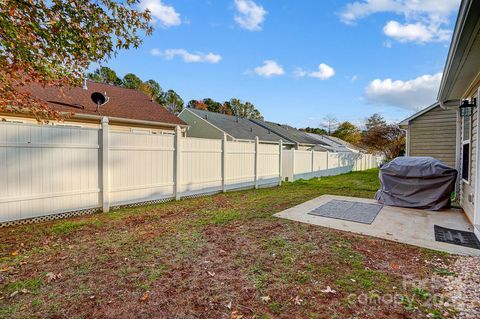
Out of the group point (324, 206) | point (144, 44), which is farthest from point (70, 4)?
point (324, 206)

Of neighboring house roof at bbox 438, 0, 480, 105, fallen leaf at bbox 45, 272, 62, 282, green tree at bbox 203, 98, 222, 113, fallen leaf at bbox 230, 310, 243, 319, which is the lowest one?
fallen leaf at bbox 45, 272, 62, 282

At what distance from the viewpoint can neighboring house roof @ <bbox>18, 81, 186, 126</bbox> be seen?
10237 mm

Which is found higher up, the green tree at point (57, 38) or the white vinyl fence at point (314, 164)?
the green tree at point (57, 38)

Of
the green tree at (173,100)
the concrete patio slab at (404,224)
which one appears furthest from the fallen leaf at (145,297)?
the green tree at (173,100)

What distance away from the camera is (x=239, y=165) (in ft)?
30.8

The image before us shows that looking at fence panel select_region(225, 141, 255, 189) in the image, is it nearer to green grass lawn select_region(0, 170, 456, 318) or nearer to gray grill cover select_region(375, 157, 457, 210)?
green grass lawn select_region(0, 170, 456, 318)

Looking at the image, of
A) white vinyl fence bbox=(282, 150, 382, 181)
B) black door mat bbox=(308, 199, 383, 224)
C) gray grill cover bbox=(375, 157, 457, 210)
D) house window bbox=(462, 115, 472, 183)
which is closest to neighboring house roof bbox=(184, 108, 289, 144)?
white vinyl fence bbox=(282, 150, 382, 181)

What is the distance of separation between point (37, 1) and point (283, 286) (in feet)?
19.0

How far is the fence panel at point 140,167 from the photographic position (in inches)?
231

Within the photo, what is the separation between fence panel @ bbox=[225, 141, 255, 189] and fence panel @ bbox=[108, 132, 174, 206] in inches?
97.0

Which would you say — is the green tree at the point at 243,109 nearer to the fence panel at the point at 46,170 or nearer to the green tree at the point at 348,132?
the green tree at the point at 348,132

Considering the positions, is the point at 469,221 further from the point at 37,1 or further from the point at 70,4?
the point at 37,1

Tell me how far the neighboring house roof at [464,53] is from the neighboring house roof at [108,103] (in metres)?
11.0

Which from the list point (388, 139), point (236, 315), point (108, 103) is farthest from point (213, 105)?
point (236, 315)
